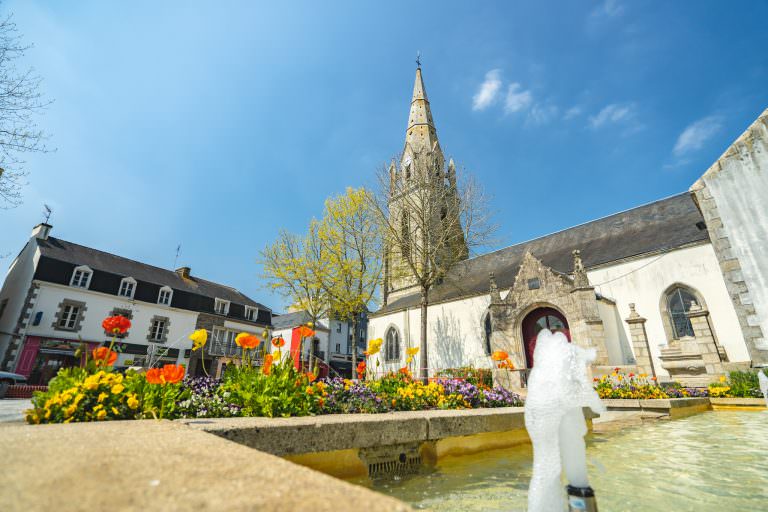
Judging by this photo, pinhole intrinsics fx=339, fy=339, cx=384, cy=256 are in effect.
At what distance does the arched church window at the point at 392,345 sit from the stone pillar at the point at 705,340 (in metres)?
16.7

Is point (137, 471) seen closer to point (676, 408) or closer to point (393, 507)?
point (393, 507)

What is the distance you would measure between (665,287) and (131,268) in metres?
33.6

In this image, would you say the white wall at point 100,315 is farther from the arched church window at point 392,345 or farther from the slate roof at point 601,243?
the slate roof at point 601,243

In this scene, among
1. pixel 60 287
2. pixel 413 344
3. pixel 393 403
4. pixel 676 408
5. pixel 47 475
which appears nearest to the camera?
pixel 47 475

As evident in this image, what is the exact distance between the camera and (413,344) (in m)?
24.1

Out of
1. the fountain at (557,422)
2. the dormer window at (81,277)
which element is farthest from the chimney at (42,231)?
the fountain at (557,422)

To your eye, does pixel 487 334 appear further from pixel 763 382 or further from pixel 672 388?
pixel 763 382

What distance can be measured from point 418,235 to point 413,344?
944cm

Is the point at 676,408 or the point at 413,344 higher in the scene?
the point at 413,344

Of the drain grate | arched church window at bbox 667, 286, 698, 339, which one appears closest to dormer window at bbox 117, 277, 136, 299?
the drain grate

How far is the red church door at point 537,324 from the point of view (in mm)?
16297

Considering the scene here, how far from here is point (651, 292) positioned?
1520 centimetres

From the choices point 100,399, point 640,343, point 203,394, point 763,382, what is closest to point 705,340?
point 640,343

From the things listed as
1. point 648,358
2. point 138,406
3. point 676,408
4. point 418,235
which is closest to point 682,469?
point 138,406
